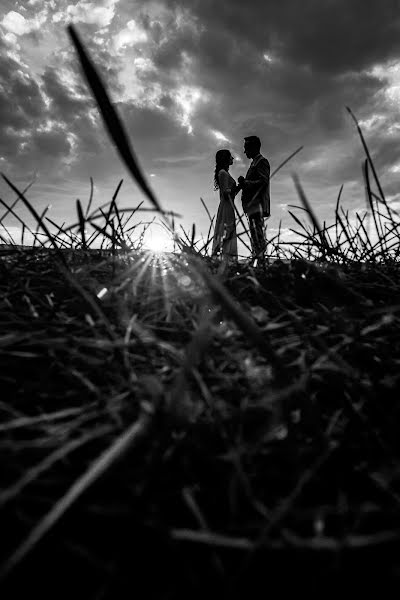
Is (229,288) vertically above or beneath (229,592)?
above

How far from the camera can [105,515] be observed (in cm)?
37

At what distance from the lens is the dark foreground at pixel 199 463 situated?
1.13ft

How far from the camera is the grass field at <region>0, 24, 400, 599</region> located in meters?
0.34

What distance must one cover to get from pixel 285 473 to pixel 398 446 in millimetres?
173

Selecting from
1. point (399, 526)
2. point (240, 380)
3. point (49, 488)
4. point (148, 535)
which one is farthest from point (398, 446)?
point (49, 488)

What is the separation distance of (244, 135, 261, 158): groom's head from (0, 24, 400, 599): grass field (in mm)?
5890

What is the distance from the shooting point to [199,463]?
0.44 metres

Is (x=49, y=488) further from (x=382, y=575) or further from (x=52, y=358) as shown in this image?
(x=382, y=575)

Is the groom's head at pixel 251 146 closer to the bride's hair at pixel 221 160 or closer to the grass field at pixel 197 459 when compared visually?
the bride's hair at pixel 221 160

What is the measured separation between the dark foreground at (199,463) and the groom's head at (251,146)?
19.5ft

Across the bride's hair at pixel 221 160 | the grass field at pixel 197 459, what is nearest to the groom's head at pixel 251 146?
the bride's hair at pixel 221 160

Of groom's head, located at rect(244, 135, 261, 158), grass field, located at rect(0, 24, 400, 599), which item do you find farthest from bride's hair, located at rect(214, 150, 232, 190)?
grass field, located at rect(0, 24, 400, 599)

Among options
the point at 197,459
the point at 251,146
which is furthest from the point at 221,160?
the point at 197,459

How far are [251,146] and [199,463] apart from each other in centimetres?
631
